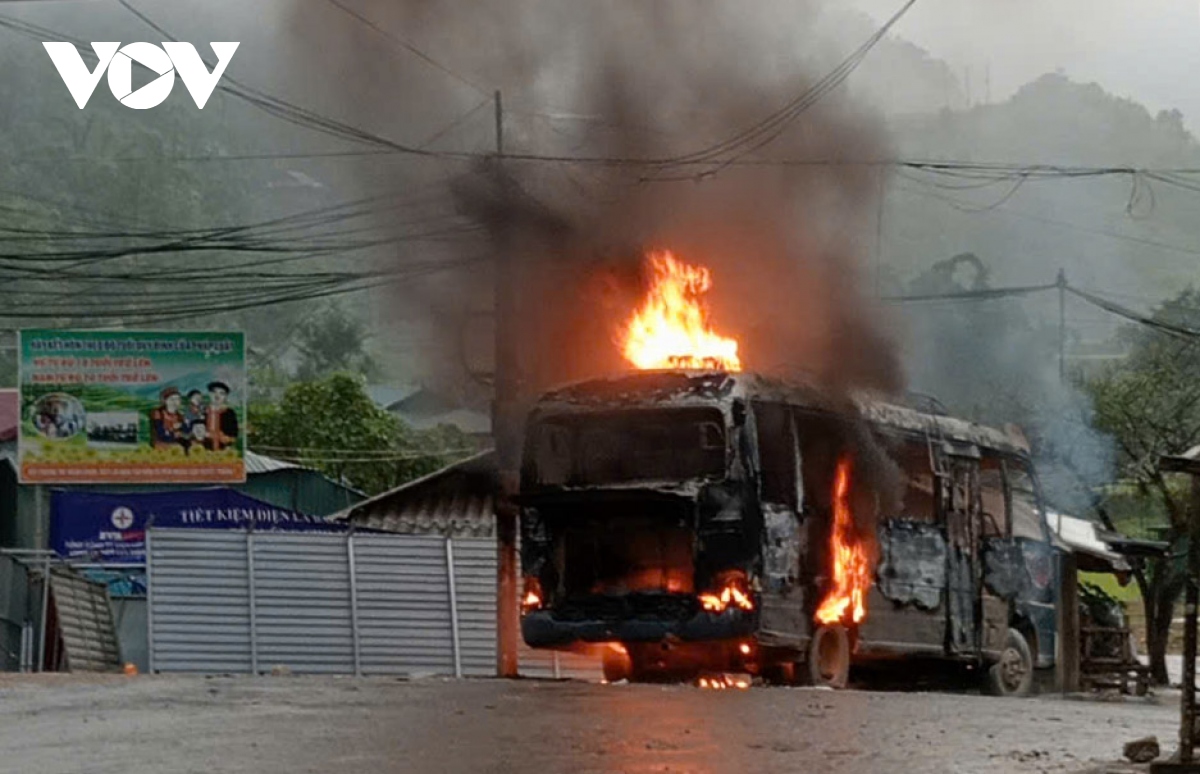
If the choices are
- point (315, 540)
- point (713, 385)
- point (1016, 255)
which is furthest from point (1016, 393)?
point (1016, 255)

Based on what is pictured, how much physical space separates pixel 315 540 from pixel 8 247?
35.2 meters

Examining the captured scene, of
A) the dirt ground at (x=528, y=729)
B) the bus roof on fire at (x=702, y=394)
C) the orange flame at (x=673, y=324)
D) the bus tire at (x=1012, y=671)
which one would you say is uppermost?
the orange flame at (x=673, y=324)

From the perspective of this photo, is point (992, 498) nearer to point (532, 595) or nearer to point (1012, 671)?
point (1012, 671)

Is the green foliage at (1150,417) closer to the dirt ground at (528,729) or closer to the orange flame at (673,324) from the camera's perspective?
the orange flame at (673,324)

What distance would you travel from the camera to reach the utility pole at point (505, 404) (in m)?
20.4

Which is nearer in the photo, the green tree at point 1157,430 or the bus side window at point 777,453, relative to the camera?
the bus side window at point 777,453

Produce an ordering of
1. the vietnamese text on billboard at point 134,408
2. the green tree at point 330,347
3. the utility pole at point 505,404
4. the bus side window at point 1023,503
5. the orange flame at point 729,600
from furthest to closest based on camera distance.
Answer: the green tree at point 330,347, the vietnamese text on billboard at point 134,408, the utility pole at point 505,404, the bus side window at point 1023,503, the orange flame at point 729,600

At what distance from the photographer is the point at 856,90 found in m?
25.0

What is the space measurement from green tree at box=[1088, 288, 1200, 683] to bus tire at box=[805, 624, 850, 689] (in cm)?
907

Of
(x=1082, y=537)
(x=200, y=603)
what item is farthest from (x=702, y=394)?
(x=1082, y=537)

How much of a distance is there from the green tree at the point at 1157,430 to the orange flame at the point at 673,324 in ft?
27.6

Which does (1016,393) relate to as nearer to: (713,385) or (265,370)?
(713,385)

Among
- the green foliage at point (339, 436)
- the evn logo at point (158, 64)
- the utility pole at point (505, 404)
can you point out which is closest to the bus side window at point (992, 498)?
the utility pole at point (505, 404)

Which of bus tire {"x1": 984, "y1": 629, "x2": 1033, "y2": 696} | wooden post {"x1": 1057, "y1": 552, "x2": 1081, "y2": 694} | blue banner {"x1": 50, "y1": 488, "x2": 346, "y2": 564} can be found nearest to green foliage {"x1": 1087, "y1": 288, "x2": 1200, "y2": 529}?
wooden post {"x1": 1057, "y1": 552, "x2": 1081, "y2": 694}
